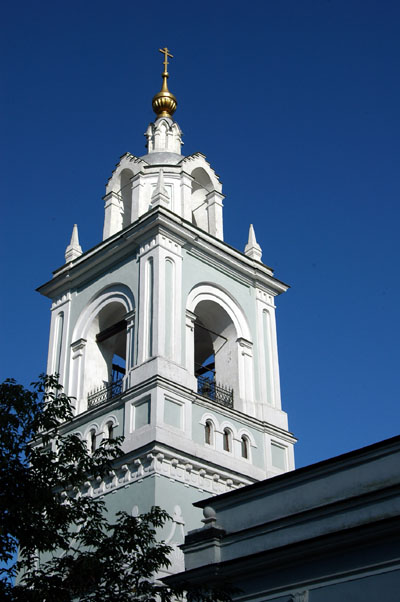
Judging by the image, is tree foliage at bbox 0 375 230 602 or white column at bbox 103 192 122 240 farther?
white column at bbox 103 192 122 240

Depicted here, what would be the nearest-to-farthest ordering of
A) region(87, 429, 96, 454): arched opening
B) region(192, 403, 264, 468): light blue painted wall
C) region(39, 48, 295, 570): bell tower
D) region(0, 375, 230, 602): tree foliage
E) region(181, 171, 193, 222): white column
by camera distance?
region(0, 375, 230, 602): tree foliage → region(39, 48, 295, 570): bell tower → region(192, 403, 264, 468): light blue painted wall → region(87, 429, 96, 454): arched opening → region(181, 171, 193, 222): white column

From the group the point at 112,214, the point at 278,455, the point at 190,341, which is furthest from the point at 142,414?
the point at 112,214

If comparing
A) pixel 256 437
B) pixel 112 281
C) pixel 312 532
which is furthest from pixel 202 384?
pixel 312 532

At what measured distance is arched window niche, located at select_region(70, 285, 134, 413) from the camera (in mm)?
25594

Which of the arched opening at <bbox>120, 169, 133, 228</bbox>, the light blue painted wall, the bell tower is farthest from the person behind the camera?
the arched opening at <bbox>120, 169, 133, 228</bbox>

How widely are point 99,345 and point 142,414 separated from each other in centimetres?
482

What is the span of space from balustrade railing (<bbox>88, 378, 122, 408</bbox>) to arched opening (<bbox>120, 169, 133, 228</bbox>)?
6.88 m

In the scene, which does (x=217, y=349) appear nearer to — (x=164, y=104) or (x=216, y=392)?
(x=216, y=392)

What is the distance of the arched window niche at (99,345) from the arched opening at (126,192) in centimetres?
406

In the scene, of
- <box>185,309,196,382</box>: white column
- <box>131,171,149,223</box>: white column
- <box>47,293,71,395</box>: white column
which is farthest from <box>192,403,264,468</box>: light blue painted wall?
<box>131,171,149,223</box>: white column

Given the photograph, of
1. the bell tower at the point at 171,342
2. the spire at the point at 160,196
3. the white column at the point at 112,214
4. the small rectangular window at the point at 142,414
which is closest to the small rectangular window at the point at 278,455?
the bell tower at the point at 171,342

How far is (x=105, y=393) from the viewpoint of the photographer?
83.0 feet

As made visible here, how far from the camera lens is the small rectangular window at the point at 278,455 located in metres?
25.2

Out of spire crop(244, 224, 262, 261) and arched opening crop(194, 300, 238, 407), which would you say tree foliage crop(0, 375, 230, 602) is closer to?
arched opening crop(194, 300, 238, 407)
